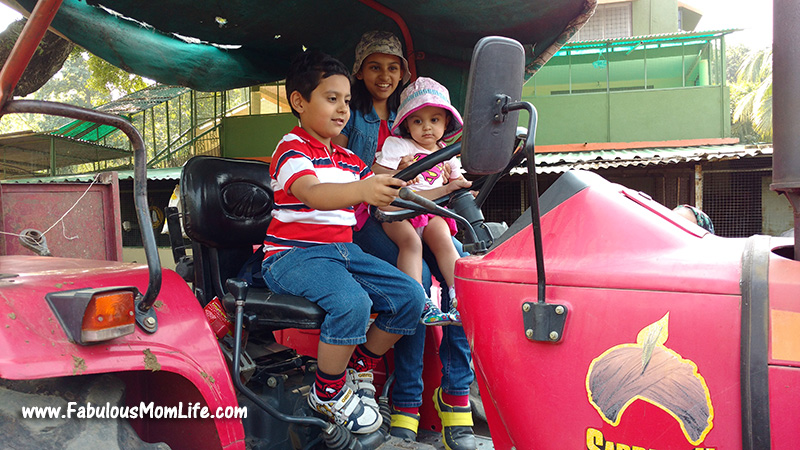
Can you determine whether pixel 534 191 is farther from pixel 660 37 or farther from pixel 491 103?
pixel 660 37

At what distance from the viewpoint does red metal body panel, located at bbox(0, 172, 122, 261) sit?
252 cm

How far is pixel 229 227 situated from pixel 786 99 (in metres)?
1.79

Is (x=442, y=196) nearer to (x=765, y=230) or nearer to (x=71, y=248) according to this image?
(x=71, y=248)

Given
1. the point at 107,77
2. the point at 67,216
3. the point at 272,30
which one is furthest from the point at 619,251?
the point at 107,77

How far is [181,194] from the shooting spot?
2064 mm

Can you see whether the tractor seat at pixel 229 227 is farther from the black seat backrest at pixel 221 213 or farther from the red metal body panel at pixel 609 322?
the red metal body panel at pixel 609 322

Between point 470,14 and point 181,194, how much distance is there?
1338mm

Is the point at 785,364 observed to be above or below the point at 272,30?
below

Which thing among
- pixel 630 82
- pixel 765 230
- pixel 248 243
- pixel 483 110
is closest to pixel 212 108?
pixel 630 82

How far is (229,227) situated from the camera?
218 cm

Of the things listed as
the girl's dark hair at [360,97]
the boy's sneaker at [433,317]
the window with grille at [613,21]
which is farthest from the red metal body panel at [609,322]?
the window with grille at [613,21]

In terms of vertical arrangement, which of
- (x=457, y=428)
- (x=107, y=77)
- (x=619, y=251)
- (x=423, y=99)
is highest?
(x=107, y=77)

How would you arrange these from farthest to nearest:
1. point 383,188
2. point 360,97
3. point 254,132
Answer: point 254,132 → point 360,97 → point 383,188

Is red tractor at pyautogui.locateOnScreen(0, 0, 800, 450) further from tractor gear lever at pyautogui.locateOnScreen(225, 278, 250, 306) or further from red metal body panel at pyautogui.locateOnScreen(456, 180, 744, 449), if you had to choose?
tractor gear lever at pyautogui.locateOnScreen(225, 278, 250, 306)
